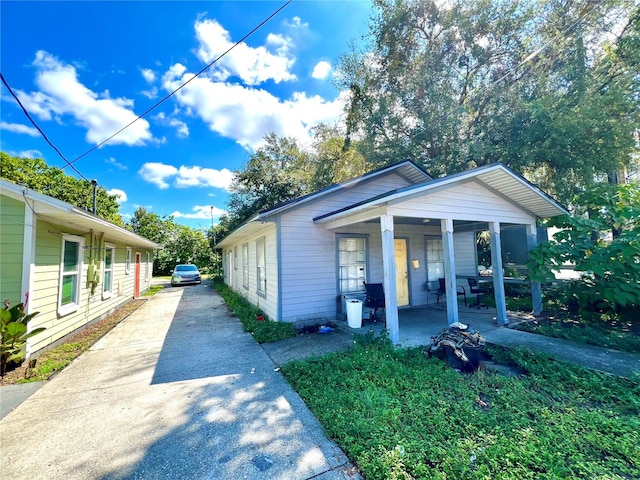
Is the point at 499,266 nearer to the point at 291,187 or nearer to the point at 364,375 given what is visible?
the point at 364,375

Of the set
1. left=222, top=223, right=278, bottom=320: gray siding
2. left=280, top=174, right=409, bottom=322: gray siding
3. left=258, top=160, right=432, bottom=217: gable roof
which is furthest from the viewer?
left=222, top=223, right=278, bottom=320: gray siding

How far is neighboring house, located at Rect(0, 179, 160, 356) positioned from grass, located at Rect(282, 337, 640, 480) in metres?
4.69

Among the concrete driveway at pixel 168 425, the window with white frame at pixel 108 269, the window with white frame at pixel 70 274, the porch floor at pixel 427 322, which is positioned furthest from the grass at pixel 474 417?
the window with white frame at pixel 108 269

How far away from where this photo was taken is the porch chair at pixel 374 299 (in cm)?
649

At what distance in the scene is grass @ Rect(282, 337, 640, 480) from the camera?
2.18 meters

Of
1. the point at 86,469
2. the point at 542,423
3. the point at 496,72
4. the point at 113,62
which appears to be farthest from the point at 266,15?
the point at 496,72

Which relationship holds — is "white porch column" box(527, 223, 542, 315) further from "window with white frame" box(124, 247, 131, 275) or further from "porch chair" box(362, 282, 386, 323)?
"window with white frame" box(124, 247, 131, 275)

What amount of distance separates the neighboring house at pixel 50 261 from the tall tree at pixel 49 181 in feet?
56.1

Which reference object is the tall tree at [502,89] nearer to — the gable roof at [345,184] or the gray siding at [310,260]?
the gable roof at [345,184]

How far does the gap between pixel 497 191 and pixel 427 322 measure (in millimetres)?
3611

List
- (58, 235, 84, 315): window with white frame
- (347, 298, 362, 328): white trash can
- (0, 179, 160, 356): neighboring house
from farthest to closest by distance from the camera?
(347, 298, 362, 328): white trash can < (58, 235, 84, 315): window with white frame < (0, 179, 160, 356): neighboring house

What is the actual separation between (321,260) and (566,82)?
10807 mm

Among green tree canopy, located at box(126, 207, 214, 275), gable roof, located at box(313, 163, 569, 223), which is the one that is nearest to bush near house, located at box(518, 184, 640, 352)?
gable roof, located at box(313, 163, 569, 223)

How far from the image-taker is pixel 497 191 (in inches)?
252
